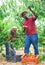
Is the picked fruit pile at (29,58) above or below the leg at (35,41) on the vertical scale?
below

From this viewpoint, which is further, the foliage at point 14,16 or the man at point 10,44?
the man at point 10,44

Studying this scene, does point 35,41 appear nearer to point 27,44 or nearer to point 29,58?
point 27,44

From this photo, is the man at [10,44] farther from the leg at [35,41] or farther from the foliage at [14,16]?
the leg at [35,41]

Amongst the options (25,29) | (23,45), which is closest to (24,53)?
(23,45)

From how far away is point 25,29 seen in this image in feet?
15.4

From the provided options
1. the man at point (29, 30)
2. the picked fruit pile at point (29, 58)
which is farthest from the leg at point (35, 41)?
the picked fruit pile at point (29, 58)

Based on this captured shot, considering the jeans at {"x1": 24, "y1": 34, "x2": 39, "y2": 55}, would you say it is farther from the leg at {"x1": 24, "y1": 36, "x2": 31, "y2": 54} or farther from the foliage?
the foliage

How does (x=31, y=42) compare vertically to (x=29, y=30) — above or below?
below

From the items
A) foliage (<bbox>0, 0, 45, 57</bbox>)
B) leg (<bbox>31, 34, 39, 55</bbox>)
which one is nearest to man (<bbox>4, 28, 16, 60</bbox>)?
foliage (<bbox>0, 0, 45, 57</bbox>)

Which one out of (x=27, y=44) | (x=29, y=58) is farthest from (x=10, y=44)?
(x=29, y=58)

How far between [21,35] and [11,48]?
354 millimetres

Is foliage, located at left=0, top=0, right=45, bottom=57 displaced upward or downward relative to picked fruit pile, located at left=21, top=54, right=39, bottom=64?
upward

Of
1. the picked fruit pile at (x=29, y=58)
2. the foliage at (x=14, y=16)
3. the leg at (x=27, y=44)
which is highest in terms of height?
the foliage at (x=14, y=16)

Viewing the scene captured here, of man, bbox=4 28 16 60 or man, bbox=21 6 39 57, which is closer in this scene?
man, bbox=21 6 39 57
